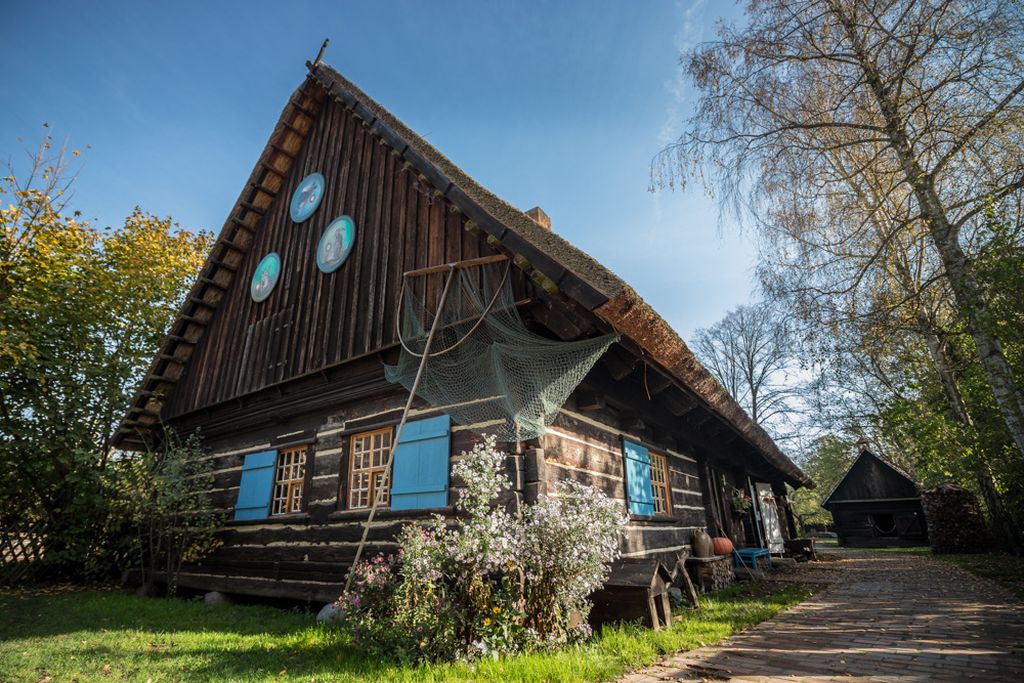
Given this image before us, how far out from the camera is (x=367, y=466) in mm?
6691

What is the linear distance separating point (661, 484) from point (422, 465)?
4.29 metres

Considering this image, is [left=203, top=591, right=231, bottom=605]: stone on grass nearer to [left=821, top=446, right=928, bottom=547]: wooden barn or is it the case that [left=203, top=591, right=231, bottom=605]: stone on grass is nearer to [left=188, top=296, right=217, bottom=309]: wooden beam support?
[left=188, top=296, right=217, bottom=309]: wooden beam support

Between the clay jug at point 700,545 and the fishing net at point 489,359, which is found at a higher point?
the fishing net at point 489,359

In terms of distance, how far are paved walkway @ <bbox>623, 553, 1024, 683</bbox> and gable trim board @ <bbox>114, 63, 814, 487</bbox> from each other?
275 centimetres

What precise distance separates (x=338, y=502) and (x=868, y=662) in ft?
18.8

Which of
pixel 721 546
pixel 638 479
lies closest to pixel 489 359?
pixel 638 479

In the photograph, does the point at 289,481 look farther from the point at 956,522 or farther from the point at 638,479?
the point at 956,522

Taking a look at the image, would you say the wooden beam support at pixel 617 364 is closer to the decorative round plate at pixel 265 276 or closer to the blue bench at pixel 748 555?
the blue bench at pixel 748 555

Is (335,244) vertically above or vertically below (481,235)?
above

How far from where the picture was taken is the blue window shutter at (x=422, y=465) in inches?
226

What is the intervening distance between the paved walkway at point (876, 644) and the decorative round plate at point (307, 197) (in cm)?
873

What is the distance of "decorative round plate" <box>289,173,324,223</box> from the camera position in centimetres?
932

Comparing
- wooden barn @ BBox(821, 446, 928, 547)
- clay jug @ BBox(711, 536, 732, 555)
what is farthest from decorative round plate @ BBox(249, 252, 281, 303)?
wooden barn @ BBox(821, 446, 928, 547)

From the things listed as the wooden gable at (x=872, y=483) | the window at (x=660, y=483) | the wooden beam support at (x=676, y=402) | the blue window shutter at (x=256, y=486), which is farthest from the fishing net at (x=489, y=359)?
the wooden gable at (x=872, y=483)
